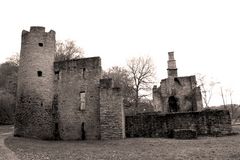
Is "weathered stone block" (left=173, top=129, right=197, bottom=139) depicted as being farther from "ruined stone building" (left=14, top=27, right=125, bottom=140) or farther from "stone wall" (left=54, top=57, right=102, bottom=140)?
"stone wall" (left=54, top=57, right=102, bottom=140)

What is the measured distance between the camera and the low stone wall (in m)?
19.7

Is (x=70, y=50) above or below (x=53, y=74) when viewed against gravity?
above

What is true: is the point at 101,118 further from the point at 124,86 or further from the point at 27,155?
the point at 124,86

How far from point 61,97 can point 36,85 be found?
229 cm

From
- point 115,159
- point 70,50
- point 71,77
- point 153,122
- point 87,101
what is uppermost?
point 70,50

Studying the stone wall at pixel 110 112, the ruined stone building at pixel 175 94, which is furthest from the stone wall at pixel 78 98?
the ruined stone building at pixel 175 94

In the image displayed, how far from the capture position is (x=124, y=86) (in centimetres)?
3575

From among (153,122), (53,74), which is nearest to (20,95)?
(53,74)

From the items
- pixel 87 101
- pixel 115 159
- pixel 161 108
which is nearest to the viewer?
pixel 115 159

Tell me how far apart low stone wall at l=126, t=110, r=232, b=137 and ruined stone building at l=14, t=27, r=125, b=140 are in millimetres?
1982

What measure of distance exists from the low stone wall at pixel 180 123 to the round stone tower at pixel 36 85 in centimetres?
710

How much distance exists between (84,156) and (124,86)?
24.5m

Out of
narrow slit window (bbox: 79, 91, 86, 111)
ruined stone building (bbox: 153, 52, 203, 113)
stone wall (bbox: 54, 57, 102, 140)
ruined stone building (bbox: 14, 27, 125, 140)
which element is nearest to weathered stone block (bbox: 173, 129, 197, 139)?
ruined stone building (bbox: 14, 27, 125, 140)

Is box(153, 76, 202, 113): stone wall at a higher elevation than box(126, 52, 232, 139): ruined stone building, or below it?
higher
